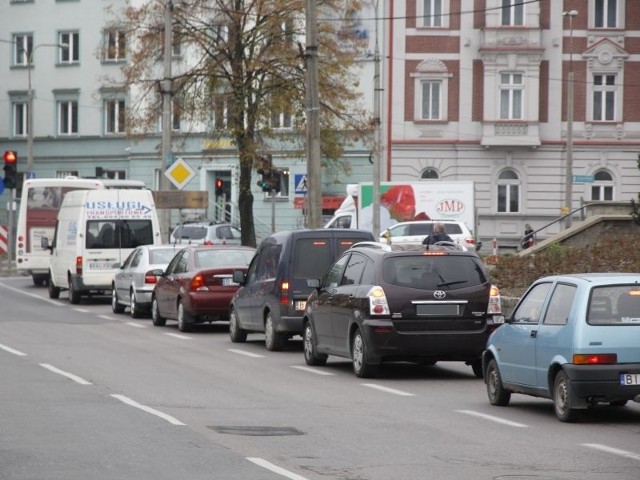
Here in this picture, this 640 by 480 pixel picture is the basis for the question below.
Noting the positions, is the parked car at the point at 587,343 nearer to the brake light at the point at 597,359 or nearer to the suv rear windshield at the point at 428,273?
the brake light at the point at 597,359

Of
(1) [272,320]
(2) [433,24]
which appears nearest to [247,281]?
(1) [272,320]

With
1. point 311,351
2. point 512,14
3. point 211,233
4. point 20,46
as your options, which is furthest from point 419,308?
point 20,46

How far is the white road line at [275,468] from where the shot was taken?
10.1 m

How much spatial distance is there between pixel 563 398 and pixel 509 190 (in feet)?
160

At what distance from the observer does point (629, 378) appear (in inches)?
522

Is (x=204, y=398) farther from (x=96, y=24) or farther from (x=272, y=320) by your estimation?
(x=96, y=24)

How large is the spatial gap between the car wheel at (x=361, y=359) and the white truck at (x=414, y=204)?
33767 mm

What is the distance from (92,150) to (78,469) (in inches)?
2663

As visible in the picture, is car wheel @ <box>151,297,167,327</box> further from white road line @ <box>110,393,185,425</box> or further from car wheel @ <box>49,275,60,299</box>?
white road line @ <box>110,393,185,425</box>

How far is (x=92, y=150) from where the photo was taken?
7694cm

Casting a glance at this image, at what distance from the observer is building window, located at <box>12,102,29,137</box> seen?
79.0m

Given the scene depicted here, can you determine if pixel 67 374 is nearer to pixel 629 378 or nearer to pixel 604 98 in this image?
pixel 629 378

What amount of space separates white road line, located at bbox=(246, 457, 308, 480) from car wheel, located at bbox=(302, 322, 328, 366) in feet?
29.5

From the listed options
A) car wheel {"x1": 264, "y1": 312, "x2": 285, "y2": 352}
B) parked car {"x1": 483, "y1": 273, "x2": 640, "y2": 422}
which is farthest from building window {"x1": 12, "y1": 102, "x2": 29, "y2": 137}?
parked car {"x1": 483, "y1": 273, "x2": 640, "y2": 422}
